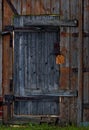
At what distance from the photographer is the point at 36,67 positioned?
960 centimetres

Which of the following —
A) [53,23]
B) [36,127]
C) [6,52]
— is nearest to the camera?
[36,127]

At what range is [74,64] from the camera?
9539mm

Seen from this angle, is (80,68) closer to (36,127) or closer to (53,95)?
(53,95)

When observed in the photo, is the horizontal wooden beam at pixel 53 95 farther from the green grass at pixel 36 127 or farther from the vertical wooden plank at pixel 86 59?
the green grass at pixel 36 127

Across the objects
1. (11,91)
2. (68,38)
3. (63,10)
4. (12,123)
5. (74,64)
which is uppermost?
(63,10)

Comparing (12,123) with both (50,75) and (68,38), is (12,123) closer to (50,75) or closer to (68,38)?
(50,75)

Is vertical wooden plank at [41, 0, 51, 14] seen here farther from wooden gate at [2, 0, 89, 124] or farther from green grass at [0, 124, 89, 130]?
green grass at [0, 124, 89, 130]

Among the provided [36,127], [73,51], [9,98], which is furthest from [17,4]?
[36,127]

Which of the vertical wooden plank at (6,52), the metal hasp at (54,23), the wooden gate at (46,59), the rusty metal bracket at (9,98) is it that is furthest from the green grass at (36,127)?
the metal hasp at (54,23)

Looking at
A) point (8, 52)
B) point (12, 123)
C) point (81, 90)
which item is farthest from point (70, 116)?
point (8, 52)

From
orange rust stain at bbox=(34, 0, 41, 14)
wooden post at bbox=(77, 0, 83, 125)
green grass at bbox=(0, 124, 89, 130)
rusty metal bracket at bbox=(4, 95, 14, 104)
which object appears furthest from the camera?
rusty metal bracket at bbox=(4, 95, 14, 104)

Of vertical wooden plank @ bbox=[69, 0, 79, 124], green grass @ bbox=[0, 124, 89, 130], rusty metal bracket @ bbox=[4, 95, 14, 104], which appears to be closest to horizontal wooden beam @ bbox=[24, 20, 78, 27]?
vertical wooden plank @ bbox=[69, 0, 79, 124]

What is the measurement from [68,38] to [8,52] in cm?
137

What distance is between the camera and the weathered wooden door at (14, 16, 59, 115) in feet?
31.3
